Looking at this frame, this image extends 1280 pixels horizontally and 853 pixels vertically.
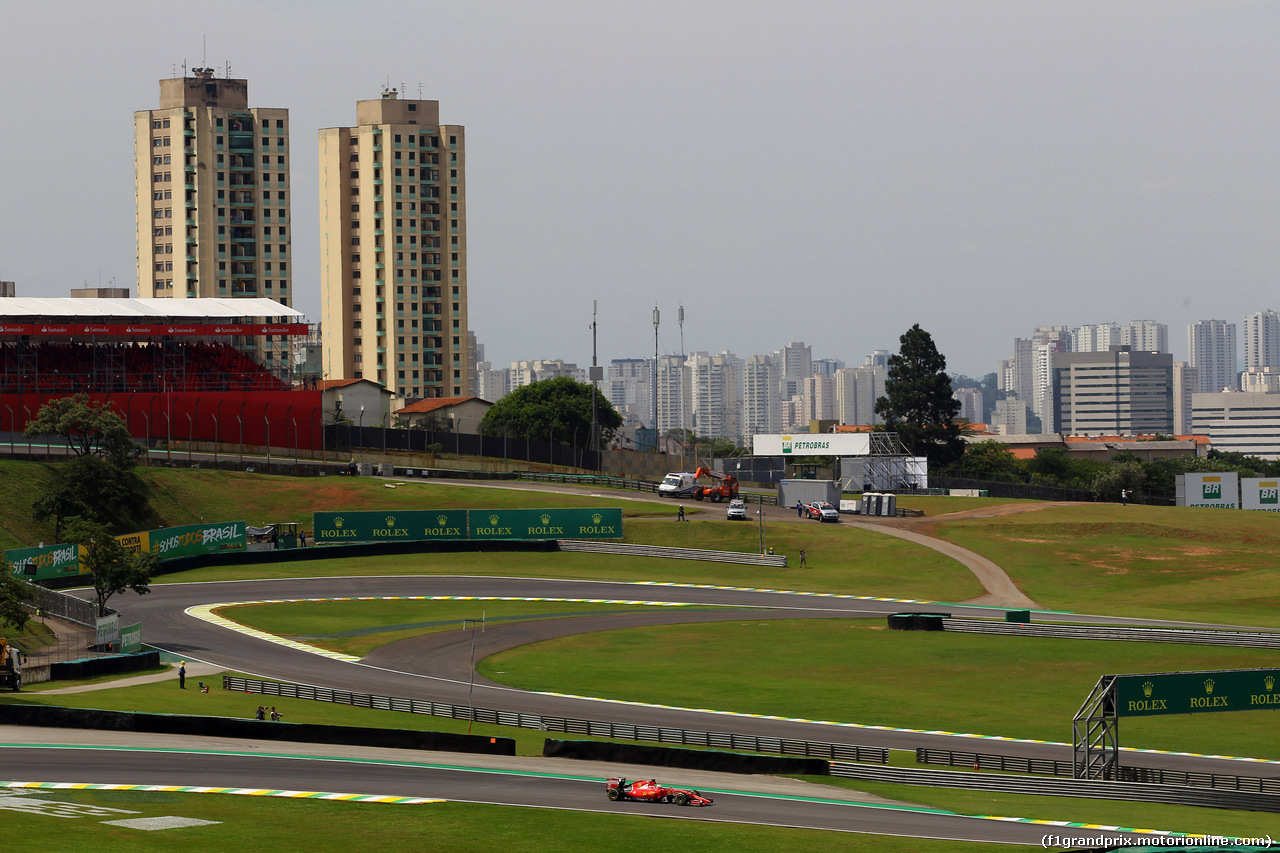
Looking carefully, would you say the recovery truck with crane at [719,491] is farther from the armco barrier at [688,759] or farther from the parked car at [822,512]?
the armco barrier at [688,759]

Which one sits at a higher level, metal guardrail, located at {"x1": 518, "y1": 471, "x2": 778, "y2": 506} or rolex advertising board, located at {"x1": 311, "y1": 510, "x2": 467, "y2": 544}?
metal guardrail, located at {"x1": 518, "y1": 471, "x2": 778, "y2": 506}

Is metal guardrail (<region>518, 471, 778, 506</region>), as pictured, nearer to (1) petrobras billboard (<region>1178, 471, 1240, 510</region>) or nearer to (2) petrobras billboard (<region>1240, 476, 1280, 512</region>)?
(1) petrobras billboard (<region>1178, 471, 1240, 510</region>)

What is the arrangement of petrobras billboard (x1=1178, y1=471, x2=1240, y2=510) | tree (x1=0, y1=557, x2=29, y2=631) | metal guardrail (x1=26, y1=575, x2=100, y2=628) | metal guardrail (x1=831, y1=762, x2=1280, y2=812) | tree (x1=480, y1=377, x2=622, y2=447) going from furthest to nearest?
tree (x1=480, y1=377, x2=622, y2=447)
petrobras billboard (x1=1178, y1=471, x2=1240, y2=510)
metal guardrail (x1=26, y1=575, x2=100, y2=628)
tree (x1=0, y1=557, x2=29, y2=631)
metal guardrail (x1=831, y1=762, x2=1280, y2=812)

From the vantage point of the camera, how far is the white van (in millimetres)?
110312

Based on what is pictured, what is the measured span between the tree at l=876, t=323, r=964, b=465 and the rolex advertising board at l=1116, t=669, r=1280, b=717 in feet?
366

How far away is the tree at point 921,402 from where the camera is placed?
152m

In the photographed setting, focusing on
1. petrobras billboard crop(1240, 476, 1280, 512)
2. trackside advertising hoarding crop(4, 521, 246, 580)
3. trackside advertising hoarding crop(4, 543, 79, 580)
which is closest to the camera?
trackside advertising hoarding crop(4, 543, 79, 580)

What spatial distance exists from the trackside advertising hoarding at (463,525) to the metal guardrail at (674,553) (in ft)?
4.52

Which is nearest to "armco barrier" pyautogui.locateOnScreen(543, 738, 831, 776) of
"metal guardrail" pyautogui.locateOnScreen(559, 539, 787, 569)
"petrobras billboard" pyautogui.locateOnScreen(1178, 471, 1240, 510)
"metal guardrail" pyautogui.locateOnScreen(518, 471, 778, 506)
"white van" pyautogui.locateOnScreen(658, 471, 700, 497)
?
"metal guardrail" pyautogui.locateOnScreen(559, 539, 787, 569)

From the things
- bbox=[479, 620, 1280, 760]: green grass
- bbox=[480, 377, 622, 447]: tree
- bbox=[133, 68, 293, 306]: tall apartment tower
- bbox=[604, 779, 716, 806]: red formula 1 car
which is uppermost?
bbox=[133, 68, 293, 306]: tall apartment tower

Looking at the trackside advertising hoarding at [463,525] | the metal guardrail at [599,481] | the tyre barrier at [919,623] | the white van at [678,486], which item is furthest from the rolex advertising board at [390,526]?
the tyre barrier at [919,623]

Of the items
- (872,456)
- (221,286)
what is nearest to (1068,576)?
(872,456)

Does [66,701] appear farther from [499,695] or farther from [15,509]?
[15,509]

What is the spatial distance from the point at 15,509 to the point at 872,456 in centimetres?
6992
